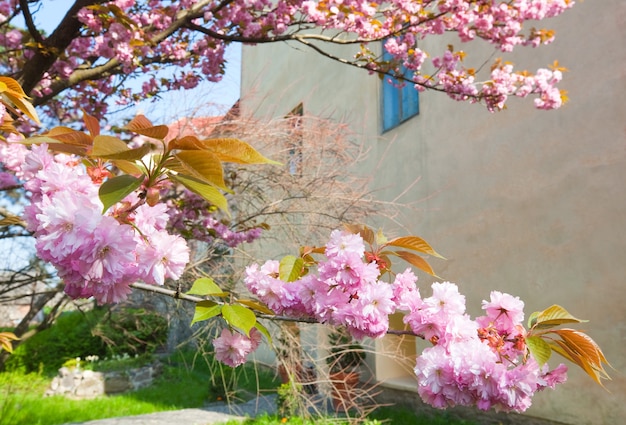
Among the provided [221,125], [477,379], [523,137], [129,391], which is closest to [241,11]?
[221,125]

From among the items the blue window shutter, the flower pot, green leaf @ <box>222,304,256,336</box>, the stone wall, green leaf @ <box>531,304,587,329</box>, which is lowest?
the stone wall

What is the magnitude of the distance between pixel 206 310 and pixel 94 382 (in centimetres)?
936

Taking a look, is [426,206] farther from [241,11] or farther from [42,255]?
[42,255]

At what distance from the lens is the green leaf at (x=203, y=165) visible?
2.19 ft

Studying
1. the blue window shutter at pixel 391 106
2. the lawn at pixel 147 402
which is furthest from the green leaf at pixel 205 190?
the blue window shutter at pixel 391 106

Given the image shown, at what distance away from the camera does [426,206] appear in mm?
6168

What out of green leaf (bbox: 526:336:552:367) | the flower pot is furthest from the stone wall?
green leaf (bbox: 526:336:552:367)

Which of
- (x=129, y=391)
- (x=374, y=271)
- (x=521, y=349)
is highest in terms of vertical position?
(x=374, y=271)

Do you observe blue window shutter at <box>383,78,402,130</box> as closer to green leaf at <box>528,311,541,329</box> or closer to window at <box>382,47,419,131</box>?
window at <box>382,47,419,131</box>

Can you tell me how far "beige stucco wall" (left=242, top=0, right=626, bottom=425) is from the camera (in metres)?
4.09

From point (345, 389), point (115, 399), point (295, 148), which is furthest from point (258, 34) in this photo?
point (115, 399)

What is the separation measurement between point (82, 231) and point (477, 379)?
0.80m

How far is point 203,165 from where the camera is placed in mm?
677

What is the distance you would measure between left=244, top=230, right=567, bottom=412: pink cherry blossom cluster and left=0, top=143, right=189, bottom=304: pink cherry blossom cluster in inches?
12.7
